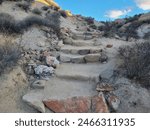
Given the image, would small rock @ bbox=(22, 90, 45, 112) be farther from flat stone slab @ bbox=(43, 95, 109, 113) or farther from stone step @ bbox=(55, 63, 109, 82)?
stone step @ bbox=(55, 63, 109, 82)

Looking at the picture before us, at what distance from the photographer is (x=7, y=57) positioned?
561 centimetres

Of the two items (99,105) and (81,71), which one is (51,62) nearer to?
(81,71)

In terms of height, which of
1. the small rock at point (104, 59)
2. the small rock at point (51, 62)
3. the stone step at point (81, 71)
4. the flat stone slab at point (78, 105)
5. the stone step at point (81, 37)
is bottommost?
the flat stone slab at point (78, 105)

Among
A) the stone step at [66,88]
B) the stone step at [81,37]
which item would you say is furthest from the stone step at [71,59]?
the stone step at [81,37]

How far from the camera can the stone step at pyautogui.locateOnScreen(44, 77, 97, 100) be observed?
525 cm

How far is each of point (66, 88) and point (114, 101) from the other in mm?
1123

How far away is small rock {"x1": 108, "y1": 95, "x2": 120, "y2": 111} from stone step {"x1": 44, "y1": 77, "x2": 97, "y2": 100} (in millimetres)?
375

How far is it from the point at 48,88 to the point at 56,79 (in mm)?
499

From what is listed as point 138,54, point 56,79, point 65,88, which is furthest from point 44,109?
point 138,54

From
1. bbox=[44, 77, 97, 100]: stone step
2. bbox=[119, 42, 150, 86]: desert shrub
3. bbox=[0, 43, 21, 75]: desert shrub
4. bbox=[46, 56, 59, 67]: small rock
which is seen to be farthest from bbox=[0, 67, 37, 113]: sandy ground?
bbox=[119, 42, 150, 86]: desert shrub

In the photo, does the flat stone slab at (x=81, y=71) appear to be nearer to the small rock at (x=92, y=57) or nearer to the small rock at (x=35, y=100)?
the small rock at (x=92, y=57)

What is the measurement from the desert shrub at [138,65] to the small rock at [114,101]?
736 mm

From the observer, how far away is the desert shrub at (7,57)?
5.49m

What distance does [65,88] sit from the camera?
554 centimetres
